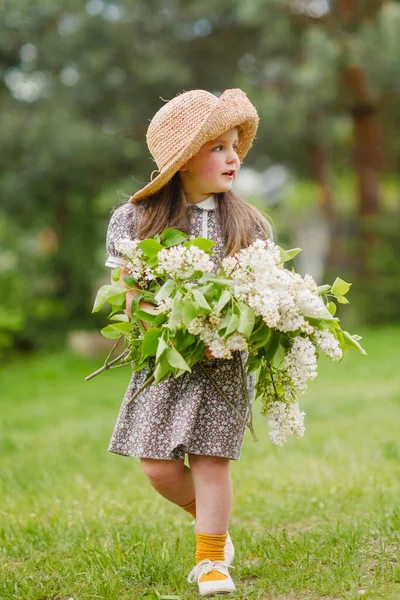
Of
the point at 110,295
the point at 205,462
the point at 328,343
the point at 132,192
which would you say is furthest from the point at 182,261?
the point at 132,192

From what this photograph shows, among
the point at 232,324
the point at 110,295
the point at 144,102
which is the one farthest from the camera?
the point at 144,102

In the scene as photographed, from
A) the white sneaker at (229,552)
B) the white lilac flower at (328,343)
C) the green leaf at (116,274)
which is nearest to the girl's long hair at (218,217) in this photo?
the green leaf at (116,274)

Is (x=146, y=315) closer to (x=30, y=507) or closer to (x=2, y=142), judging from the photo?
(x=30, y=507)

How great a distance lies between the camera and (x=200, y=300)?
9.06 ft

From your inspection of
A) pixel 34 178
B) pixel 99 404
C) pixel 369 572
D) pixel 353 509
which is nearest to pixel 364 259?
pixel 34 178

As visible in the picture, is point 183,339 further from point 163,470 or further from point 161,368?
point 163,470

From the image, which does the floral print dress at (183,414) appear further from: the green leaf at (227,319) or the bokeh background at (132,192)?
the bokeh background at (132,192)

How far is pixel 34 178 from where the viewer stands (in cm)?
1330

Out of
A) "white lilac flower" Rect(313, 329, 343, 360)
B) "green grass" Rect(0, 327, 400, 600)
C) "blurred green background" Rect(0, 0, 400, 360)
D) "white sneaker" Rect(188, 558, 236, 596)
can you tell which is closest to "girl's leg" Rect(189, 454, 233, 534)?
"white sneaker" Rect(188, 558, 236, 596)

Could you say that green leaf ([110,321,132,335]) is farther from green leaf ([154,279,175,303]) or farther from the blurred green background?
the blurred green background

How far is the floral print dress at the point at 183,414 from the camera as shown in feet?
10.3

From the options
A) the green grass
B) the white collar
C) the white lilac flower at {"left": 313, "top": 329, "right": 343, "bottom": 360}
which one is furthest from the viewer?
the white collar

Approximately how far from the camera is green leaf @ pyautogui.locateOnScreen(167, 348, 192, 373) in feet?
9.11

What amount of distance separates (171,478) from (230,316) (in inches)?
32.8
